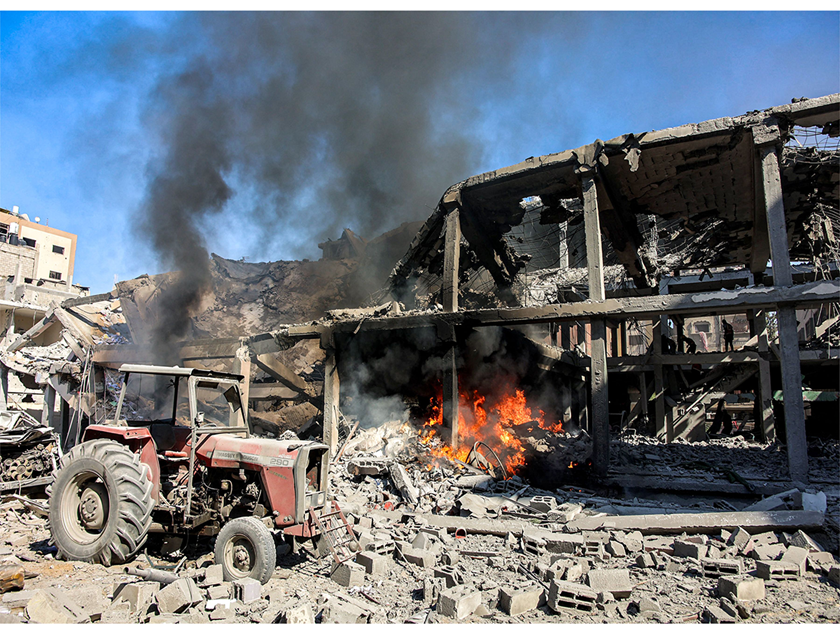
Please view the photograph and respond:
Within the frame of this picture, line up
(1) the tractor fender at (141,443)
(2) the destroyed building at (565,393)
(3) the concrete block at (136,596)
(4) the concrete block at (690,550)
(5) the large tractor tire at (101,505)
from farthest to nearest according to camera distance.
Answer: (1) the tractor fender at (141,443) → (4) the concrete block at (690,550) → (5) the large tractor tire at (101,505) → (2) the destroyed building at (565,393) → (3) the concrete block at (136,596)

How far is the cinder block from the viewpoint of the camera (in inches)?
203

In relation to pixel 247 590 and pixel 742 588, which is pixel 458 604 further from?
pixel 742 588

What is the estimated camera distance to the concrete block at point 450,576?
16.4 ft

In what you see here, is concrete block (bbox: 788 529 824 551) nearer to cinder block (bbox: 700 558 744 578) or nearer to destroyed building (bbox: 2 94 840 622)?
destroyed building (bbox: 2 94 840 622)

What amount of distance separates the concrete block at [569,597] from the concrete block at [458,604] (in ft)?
2.32

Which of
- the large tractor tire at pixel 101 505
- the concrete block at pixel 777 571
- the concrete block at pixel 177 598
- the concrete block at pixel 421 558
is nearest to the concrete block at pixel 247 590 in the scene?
the concrete block at pixel 177 598

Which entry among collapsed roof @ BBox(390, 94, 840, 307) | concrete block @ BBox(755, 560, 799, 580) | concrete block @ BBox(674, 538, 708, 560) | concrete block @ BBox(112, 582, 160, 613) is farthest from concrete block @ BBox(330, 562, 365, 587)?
collapsed roof @ BBox(390, 94, 840, 307)

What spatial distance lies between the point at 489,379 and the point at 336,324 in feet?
18.0

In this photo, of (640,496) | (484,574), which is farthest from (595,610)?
(640,496)

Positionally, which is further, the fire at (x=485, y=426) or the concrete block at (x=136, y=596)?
the fire at (x=485, y=426)

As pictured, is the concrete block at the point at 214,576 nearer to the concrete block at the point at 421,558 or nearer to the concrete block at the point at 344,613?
the concrete block at the point at 344,613

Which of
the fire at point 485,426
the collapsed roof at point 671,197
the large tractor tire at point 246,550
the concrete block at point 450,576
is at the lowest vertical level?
the concrete block at point 450,576

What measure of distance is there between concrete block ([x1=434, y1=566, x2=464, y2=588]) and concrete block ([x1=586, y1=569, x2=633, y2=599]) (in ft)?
4.41

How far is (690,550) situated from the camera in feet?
18.9
